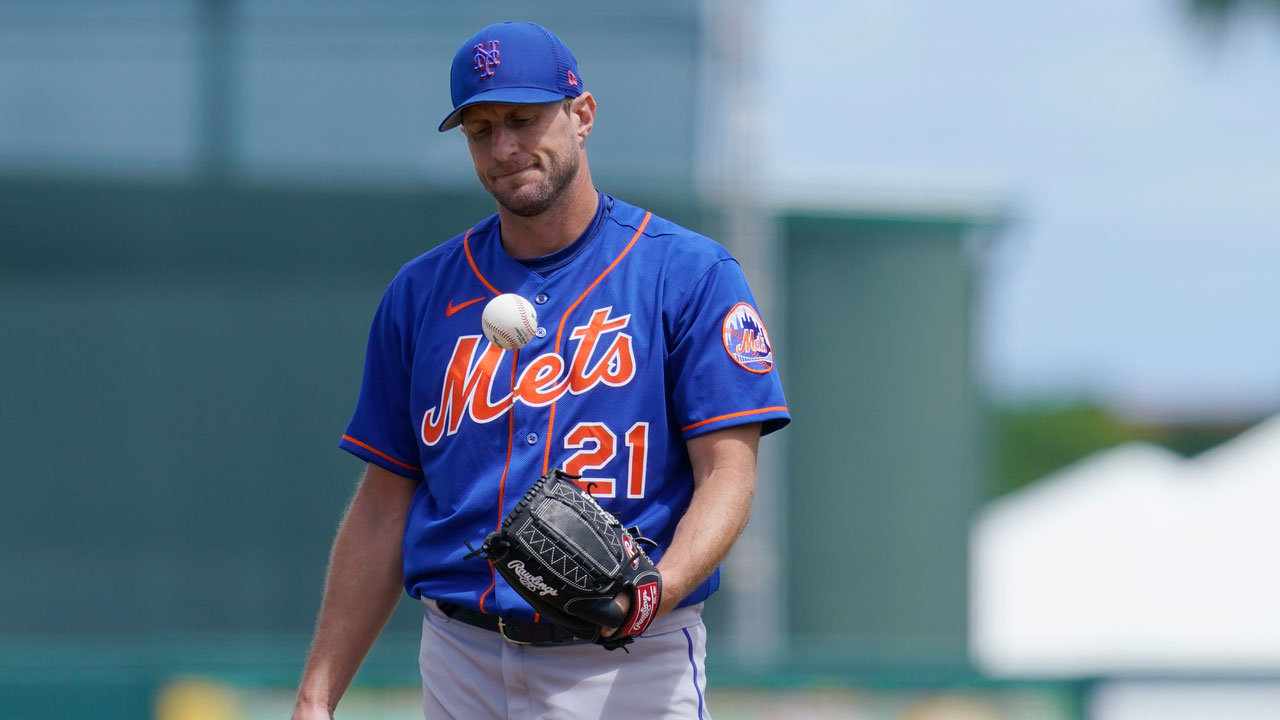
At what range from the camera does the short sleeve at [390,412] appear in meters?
2.47

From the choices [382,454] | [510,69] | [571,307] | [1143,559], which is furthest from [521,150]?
[1143,559]

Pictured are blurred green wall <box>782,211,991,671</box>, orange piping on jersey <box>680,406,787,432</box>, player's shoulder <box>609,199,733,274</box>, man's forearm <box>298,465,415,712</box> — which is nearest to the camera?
orange piping on jersey <box>680,406,787,432</box>

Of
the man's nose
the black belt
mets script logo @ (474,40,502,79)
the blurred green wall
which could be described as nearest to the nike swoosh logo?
the man's nose

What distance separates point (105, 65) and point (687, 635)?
21.8 feet

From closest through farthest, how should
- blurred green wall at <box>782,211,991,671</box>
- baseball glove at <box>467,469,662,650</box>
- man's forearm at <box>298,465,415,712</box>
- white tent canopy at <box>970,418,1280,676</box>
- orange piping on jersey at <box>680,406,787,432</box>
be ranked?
1. baseball glove at <box>467,469,662,650</box>
2. orange piping on jersey at <box>680,406,787,432</box>
3. man's forearm at <box>298,465,415,712</box>
4. blurred green wall at <box>782,211,991,671</box>
5. white tent canopy at <box>970,418,1280,676</box>

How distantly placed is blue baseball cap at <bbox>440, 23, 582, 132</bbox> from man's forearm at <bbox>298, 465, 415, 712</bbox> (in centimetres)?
74

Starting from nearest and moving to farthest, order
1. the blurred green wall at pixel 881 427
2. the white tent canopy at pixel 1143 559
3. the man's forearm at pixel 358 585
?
the man's forearm at pixel 358 585, the blurred green wall at pixel 881 427, the white tent canopy at pixel 1143 559

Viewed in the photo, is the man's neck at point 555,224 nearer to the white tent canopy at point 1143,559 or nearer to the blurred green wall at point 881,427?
the blurred green wall at point 881,427

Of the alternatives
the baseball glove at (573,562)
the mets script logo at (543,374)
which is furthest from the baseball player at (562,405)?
the baseball glove at (573,562)

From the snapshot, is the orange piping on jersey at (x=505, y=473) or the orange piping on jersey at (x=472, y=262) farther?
the orange piping on jersey at (x=472, y=262)

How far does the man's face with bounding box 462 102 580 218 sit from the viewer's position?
7.36 ft

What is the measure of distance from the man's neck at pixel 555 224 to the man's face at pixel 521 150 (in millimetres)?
59

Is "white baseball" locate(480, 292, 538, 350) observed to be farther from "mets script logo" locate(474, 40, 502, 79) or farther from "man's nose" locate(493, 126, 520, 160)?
"mets script logo" locate(474, 40, 502, 79)

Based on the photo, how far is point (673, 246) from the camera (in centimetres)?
233
